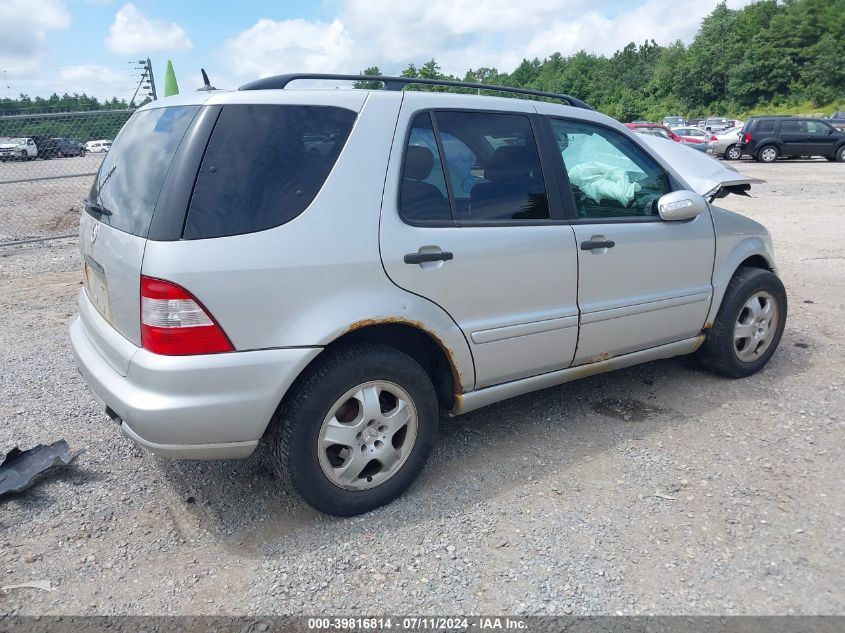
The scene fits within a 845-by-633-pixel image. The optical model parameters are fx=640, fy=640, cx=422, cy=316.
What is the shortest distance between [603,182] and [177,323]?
8.13 ft

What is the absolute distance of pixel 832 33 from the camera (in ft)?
199

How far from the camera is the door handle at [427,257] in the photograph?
2787mm

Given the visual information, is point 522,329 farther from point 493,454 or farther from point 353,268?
point 353,268

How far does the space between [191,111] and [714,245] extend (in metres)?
3.12

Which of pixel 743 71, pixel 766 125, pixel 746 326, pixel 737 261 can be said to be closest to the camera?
pixel 737 261

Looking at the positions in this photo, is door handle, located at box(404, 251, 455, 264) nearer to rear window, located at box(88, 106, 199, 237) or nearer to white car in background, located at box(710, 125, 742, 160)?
rear window, located at box(88, 106, 199, 237)

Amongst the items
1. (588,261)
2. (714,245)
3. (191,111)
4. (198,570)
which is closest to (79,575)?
(198,570)

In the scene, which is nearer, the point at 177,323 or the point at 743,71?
the point at 177,323

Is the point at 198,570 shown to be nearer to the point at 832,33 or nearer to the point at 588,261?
the point at 588,261

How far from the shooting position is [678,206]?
3.64 meters

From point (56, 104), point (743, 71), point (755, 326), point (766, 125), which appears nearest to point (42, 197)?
point (56, 104)

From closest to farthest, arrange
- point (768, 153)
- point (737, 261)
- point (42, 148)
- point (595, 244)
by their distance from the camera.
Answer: point (595, 244) → point (737, 261) → point (42, 148) → point (768, 153)

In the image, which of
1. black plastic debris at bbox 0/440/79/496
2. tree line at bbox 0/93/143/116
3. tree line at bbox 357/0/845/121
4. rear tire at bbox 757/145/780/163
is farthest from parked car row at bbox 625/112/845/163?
tree line at bbox 357/0/845/121

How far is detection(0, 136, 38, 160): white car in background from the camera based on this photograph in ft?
31.2
